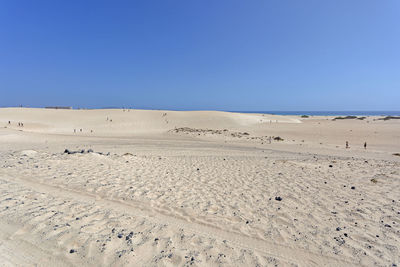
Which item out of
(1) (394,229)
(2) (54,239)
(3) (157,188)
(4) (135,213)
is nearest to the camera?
(2) (54,239)

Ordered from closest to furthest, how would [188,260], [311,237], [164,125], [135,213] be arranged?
[188,260], [311,237], [135,213], [164,125]

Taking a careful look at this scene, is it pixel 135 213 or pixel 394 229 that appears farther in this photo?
pixel 135 213

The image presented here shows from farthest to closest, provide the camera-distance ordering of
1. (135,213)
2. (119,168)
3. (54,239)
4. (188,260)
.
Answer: (119,168)
(135,213)
(54,239)
(188,260)

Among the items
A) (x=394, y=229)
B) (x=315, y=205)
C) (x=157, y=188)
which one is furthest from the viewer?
(x=157, y=188)

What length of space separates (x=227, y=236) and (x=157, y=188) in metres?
3.02

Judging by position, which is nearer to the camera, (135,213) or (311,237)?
(311,237)

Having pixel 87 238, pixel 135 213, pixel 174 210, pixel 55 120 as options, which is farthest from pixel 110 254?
pixel 55 120

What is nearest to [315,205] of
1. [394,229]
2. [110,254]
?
[394,229]

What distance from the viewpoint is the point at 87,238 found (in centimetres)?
392

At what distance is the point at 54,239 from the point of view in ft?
12.7

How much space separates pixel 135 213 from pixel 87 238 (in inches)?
47.2

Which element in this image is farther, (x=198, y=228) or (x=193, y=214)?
(x=193, y=214)

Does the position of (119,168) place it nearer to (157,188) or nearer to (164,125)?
(157,188)

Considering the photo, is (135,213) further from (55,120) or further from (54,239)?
(55,120)
